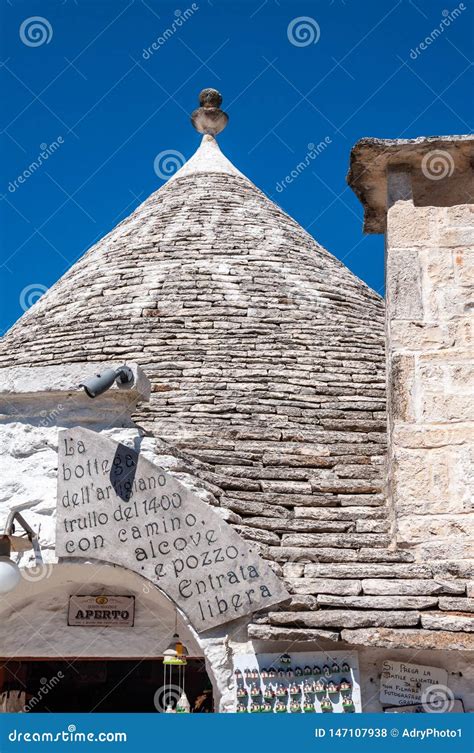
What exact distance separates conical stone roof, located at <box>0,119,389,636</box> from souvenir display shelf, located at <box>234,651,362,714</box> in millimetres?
456

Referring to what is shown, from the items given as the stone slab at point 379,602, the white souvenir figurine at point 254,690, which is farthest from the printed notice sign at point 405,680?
the white souvenir figurine at point 254,690

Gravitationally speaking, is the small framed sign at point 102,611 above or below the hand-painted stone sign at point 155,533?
below

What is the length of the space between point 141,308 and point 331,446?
2.51m

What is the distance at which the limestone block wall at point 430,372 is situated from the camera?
15.6 ft

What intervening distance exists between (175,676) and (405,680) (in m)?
3.37

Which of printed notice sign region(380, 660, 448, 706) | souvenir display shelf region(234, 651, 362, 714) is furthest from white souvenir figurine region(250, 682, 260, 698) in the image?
printed notice sign region(380, 660, 448, 706)

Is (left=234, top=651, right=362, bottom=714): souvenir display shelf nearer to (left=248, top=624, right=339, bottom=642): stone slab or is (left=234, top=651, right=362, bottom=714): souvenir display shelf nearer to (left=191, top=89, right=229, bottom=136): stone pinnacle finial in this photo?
(left=248, top=624, right=339, bottom=642): stone slab

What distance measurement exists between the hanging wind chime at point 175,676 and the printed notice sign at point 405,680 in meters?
1.67

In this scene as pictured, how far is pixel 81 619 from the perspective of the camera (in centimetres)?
608

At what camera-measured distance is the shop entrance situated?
6652 mm

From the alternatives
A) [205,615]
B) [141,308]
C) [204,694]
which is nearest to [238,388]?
[141,308]

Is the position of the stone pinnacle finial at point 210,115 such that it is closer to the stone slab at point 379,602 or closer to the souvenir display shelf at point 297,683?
the stone slab at point 379,602

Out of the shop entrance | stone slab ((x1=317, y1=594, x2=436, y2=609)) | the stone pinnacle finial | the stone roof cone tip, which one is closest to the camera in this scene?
stone slab ((x1=317, y1=594, x2=436, y2=609))

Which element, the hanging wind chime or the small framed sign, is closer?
the hanging wind chime
